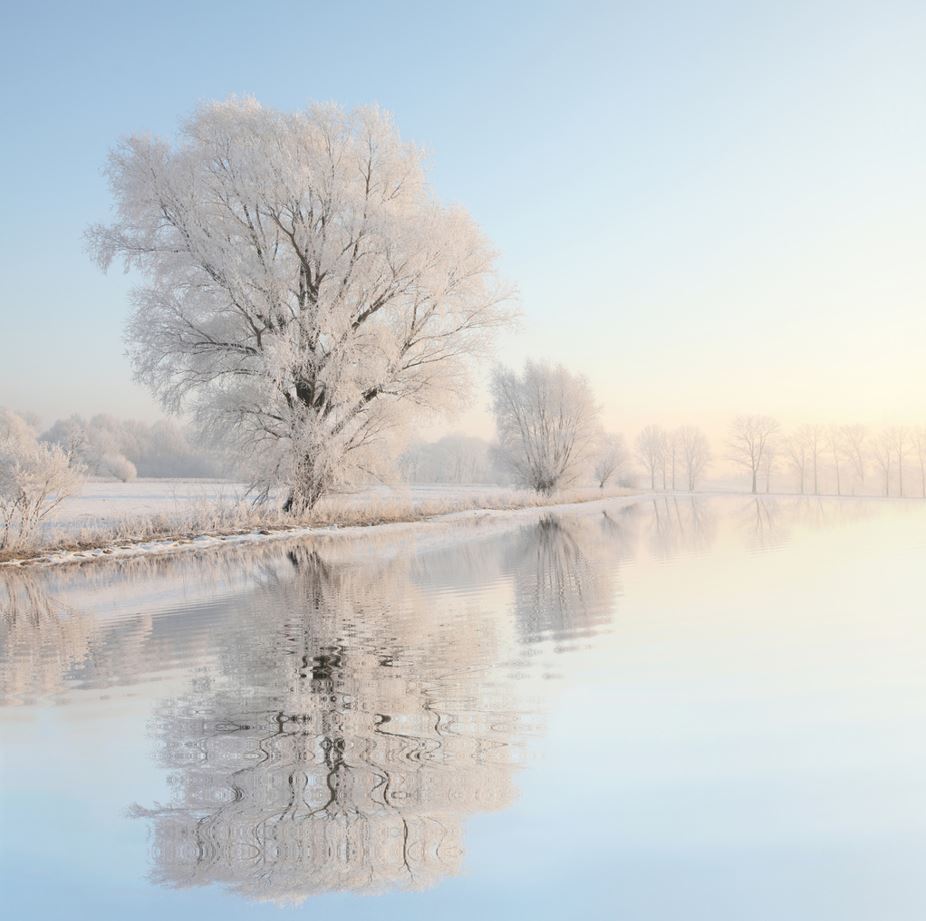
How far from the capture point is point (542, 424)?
4581cm

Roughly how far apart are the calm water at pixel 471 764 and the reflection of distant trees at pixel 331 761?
0.04ft

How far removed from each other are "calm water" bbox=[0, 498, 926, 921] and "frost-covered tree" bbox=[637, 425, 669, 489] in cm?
9369

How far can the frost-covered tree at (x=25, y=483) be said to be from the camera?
13094mm

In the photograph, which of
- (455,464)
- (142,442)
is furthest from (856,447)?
(142,442)

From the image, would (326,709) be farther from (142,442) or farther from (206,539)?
(142,442)

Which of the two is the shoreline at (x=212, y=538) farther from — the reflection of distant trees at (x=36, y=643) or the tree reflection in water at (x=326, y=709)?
the reflection of distant trees at (x=36, y=643)

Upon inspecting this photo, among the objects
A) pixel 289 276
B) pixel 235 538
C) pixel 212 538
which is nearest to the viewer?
pixel 212 538

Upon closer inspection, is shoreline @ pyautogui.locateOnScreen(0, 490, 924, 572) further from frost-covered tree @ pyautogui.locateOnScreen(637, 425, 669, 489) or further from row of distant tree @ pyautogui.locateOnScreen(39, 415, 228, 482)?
frost-covered tree @ pyautogui.locateOnScreen(637, 425, 669, 489)

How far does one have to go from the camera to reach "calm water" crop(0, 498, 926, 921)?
7.29 feet

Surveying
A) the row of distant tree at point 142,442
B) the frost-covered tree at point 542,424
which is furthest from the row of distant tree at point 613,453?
the row of distant tree at point 142,442

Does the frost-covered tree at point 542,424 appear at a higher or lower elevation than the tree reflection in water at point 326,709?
higher

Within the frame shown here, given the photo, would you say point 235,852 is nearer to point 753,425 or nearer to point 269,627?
point 269,627

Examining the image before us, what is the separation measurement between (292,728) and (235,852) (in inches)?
44.5

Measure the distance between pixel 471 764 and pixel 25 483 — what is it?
41.5ft
